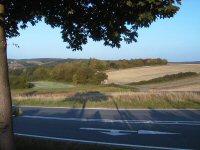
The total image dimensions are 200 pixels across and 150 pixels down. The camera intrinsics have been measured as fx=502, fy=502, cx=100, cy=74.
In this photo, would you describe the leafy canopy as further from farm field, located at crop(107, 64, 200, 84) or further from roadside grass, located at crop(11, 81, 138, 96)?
farm field, located at crop(107, 64, 200, 84)

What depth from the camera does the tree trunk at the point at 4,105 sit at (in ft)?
26.4

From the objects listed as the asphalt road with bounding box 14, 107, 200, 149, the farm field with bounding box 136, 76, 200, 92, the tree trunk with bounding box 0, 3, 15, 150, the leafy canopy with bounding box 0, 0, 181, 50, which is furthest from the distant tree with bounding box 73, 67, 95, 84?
the tree trunk with bounding box 0, 3, 15, 150

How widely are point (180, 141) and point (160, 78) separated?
1765 inches

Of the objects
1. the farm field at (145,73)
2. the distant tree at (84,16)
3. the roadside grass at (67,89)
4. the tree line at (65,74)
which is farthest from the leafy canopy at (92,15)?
the farm field at (145,73)

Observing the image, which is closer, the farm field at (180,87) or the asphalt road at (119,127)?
the asphalt road at (119,127)

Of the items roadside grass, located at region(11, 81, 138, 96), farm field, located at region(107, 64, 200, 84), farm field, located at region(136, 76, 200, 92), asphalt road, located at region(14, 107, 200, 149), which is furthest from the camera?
farm field, located at region(107, 64, 200, 84)

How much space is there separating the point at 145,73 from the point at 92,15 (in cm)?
5645

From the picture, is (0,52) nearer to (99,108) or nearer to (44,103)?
(99,108)

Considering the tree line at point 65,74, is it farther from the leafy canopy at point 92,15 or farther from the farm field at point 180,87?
the leafy canopy at point 92,15

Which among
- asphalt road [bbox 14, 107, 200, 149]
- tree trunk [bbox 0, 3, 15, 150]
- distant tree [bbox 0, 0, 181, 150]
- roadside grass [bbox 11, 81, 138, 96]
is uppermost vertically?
distant tree [bbox 0, 0, 181, 150]

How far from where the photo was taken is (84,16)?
332 inches

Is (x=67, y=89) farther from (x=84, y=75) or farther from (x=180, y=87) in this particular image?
(x=84, y=75)

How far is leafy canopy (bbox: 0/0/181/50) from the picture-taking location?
762 centimetres

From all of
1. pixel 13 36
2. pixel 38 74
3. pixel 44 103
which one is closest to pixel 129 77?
pixel 38 74
